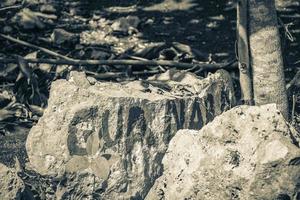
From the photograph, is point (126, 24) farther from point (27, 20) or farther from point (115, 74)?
point (115, 74)

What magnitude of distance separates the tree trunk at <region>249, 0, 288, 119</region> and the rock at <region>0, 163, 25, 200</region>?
2097 mm

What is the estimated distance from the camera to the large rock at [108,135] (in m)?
5.21

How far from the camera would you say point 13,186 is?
490cm

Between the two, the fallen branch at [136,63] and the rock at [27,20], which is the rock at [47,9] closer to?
the rock at [27,20]

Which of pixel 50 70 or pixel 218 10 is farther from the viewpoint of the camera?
pixel 218 10

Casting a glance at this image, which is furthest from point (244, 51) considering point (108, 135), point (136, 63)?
point (136, 63)

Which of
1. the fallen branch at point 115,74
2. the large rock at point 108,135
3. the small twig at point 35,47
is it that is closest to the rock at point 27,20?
the small twig at point 35,47

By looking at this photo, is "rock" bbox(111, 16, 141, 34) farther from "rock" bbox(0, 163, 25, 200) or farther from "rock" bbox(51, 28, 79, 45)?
"rock" bbox(0, 163, 25, 200)

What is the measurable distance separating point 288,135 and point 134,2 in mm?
5048

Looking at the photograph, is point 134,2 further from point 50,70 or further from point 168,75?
point 168,75

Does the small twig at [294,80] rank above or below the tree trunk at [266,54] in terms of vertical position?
below

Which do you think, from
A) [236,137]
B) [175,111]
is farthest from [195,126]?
[236,137]

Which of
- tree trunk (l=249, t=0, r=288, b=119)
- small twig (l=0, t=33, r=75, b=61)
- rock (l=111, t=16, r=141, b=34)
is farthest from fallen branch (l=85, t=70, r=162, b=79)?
tree trunk (l=249, t=0, r=288, b=119)

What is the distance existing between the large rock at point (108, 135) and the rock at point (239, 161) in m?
0.52
